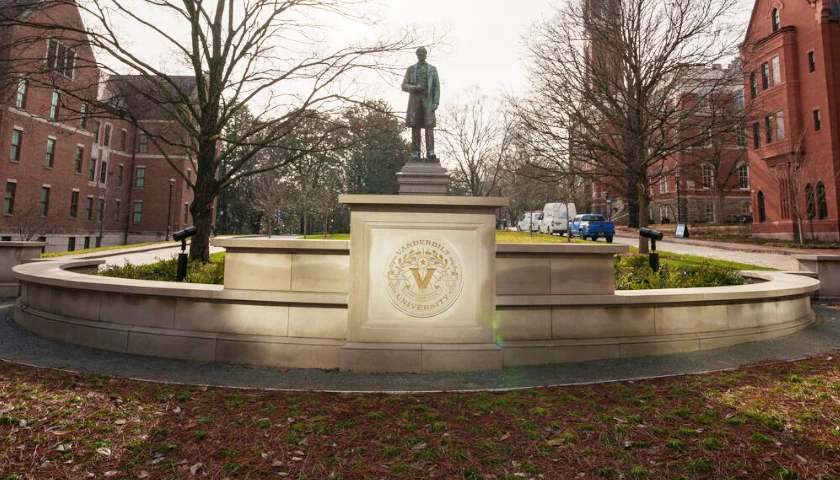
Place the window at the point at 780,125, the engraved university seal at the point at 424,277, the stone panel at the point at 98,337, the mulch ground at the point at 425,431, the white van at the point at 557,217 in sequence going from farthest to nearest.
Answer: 1. the white van at the point at 557,217
2. the window at the point at 780,125
3. the stone panel at the point at 98,337
4. the engraved university seal at the point at 424,277
5. the mulch ground at the point at 425,431

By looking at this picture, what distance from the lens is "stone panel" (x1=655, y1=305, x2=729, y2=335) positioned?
5.93 meters

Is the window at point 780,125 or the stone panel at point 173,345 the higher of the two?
the window at point 780,125

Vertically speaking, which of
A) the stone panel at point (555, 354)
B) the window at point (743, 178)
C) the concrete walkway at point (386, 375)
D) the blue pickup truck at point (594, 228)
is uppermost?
the window at point (743, 178)

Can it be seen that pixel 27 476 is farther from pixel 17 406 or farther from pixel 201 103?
pixel 201 103

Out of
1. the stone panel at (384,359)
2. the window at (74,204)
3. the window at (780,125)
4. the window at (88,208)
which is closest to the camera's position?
the stone panel at (384,359)

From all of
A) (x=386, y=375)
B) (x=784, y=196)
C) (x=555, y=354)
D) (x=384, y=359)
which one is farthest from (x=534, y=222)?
(x=386, y=375)

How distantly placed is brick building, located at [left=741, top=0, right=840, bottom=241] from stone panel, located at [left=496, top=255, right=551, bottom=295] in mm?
31559

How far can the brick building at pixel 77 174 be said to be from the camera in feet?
94.2

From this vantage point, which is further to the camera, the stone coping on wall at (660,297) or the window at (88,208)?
the window at (88,208)

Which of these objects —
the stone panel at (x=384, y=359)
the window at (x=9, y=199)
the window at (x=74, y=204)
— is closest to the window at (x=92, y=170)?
the window at (x=74, y=204)

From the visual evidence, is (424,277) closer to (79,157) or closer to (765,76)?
(765,76)

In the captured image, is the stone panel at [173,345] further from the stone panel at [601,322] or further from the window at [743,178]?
the window at [743,178]

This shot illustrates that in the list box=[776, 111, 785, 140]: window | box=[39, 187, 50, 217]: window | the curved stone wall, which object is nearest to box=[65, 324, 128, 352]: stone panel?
the curved stone wall

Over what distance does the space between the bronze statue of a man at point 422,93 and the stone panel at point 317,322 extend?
5.54 metres
